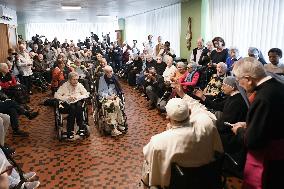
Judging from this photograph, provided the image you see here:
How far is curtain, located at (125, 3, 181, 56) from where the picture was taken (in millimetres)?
9748

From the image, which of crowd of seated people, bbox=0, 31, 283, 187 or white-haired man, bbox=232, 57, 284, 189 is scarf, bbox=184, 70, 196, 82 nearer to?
crowd of seated people, bbox=0, 31, 283, 187

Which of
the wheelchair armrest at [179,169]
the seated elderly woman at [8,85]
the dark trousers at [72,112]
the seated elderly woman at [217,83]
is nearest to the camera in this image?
the wheelchair armrest at [179,169]

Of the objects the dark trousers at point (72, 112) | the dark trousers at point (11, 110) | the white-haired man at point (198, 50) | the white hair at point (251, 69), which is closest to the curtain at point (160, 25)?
the white-haired man at point (198, 50)

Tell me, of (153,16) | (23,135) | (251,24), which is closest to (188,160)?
(23,135)

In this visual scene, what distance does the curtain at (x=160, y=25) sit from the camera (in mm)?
9748

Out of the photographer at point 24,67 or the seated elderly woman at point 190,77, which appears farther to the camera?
the photographer at point 24,67

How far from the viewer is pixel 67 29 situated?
19938mm

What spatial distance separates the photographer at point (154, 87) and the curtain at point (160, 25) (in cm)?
328

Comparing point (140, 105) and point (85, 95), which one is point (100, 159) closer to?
point (85, 95)

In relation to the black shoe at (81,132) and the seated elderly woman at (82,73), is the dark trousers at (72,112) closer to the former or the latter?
the black shoe at (81,132)

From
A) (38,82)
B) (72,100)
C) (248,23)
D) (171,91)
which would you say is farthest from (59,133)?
(38,82)

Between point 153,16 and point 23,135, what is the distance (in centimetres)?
844

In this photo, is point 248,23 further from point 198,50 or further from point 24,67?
point 24,67

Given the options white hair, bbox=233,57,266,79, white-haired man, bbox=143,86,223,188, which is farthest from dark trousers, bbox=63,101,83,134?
white hair, bbox=233,57,266,79
